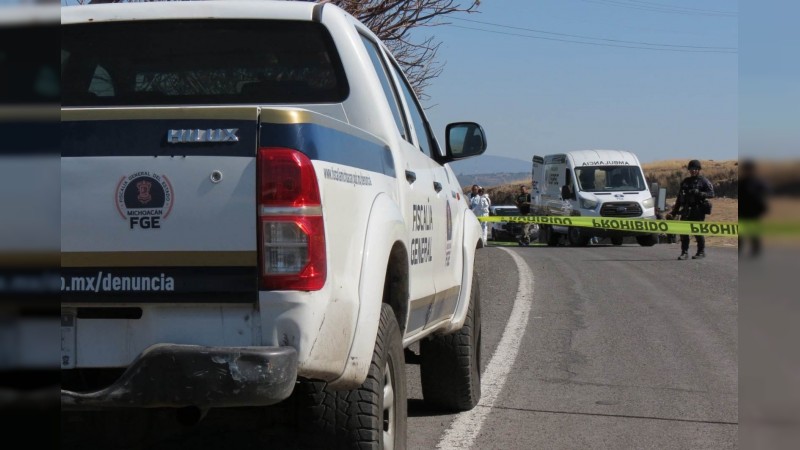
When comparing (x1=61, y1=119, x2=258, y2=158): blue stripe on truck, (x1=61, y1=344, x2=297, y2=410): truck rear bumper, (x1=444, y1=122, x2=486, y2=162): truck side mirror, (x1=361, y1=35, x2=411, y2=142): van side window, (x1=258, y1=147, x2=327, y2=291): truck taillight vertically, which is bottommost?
(x1=61, y1=344, x2=297, y2=410): truck rear bumper

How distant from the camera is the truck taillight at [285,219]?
327 centimetres

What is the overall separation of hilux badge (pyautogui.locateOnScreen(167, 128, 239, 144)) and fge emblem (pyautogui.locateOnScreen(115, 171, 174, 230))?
0.44ft

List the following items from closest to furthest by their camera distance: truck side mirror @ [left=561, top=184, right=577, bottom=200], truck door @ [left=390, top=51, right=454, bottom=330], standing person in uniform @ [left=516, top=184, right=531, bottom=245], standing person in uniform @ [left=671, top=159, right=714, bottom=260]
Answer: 1. truck door @ [left=390, top=51, right=454, bottom=330]
2. standing person in uniform @ [left=671, top=159, right=714, bottom=260]
3. truck side mirror @ [left=561, top=184, right=577, bottom=200]
4. standing person in uniform @ [left=516, top=184, right=531, bottom=245]

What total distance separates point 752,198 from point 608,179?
30528 mm

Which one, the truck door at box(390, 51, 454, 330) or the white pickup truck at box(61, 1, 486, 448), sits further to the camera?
the truck door at box(390, 51, 454, 330)

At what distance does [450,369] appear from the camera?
6.26 meters

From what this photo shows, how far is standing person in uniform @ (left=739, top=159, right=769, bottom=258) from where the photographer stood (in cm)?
133

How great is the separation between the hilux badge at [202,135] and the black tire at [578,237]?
27.4 meters

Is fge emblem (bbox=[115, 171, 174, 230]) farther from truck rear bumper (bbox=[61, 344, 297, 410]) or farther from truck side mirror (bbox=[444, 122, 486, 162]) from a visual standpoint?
truck side mirror (bbox=[444, 122, 486, 162])

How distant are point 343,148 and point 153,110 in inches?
28.8

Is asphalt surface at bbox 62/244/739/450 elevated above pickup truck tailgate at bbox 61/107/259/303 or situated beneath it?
situated beneath

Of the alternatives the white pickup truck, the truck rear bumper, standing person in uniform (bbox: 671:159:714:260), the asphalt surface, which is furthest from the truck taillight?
standing person in uniform (bbox: 671:159:714:260)

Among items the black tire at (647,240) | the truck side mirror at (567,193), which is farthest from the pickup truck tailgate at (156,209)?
the truck side mirror at (567,193)

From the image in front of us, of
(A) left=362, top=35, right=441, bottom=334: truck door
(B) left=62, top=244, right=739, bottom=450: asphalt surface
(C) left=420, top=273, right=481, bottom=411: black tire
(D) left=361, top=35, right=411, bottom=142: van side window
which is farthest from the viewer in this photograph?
(C) left=420, top=273, right=481, bottom=411: black tire
